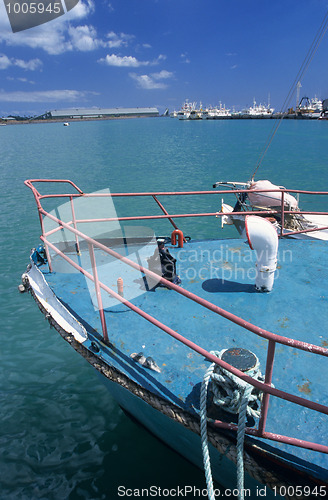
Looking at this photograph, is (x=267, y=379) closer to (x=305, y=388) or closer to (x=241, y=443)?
(x=241, y=443)

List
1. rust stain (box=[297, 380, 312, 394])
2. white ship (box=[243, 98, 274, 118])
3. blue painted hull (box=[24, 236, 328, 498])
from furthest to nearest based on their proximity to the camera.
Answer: white ship (box=[243, 98, 274, 118]) → rust stain (box=[297, 380, 312, 394]) → blue painted hull (box=[24, 236, 328, 498])

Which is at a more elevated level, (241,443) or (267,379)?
(267,379)

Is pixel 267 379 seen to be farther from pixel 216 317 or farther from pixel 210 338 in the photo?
pixel 216 317

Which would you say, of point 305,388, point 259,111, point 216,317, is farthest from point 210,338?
point 259,111

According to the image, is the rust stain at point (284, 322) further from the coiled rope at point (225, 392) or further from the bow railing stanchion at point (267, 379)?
the bow railing stanchion at point (267, 379)

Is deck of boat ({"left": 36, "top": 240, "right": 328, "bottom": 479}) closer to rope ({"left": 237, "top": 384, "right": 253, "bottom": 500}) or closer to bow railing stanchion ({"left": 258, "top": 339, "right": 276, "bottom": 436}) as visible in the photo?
bow railing stanchion ({"left": 258, "top": 339, "right": 276, "bottom": 436})

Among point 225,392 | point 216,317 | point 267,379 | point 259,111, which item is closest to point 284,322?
point 216,317

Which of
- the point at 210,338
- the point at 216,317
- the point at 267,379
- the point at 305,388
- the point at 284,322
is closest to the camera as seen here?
the point at 267,379

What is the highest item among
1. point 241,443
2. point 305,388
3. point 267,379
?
point 267,379

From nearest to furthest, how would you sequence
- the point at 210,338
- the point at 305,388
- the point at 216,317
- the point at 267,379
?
the point at 267,379 → the point at 305,388 → the point at 210,338 → the point at 216,317

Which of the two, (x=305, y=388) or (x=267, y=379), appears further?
(x=305, y=388)

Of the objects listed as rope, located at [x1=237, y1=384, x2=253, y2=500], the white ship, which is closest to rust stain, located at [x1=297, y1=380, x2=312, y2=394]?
rope, located at [x1=237, y1=384, x2=253, y2=500]

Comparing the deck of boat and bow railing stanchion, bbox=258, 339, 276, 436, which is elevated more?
bow railing stanchion, bbox=258, 339, 276, 436

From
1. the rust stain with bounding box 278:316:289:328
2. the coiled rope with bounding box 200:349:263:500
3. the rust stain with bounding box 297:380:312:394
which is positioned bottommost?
the rust stain with bounding box 297:380:312:394
